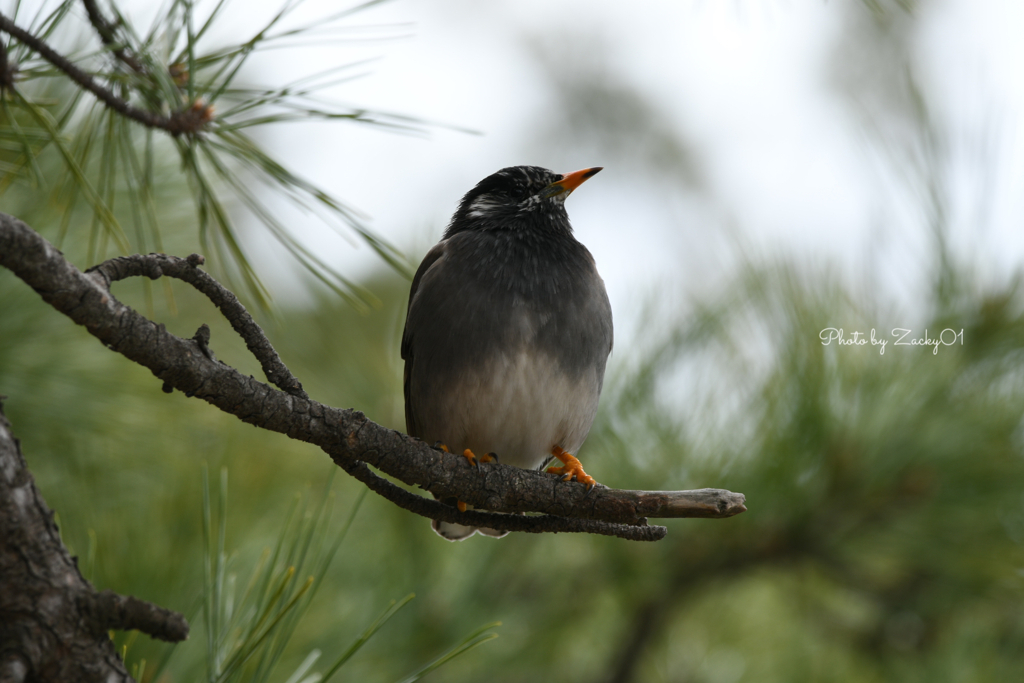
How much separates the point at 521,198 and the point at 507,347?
0.75 m

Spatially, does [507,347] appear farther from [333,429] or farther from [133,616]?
[133,616]

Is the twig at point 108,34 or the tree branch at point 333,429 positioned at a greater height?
the twig at point 108,34

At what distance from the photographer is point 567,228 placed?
2.78m

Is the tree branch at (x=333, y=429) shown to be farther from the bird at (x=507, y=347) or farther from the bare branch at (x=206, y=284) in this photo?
the bird at (x=507, y=347)

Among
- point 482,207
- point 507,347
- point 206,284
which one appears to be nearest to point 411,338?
point 507,347

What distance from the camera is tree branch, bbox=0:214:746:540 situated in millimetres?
1014

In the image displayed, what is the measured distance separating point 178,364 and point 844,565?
2.56 m

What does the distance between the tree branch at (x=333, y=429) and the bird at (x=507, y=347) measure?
44 centimetres

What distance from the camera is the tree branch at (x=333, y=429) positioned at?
1014 millimetres

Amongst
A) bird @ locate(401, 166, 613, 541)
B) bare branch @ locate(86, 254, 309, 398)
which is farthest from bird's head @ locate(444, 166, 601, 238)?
bare branch @ locate(86, 254, 309, 398)

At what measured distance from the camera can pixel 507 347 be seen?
7.39 feet

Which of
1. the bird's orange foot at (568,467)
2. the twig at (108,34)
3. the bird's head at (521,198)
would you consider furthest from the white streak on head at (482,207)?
the twig at (108,34)

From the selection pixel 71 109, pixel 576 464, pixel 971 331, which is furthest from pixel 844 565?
pixel 71 109

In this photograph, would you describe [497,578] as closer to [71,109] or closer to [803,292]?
[803,292]
